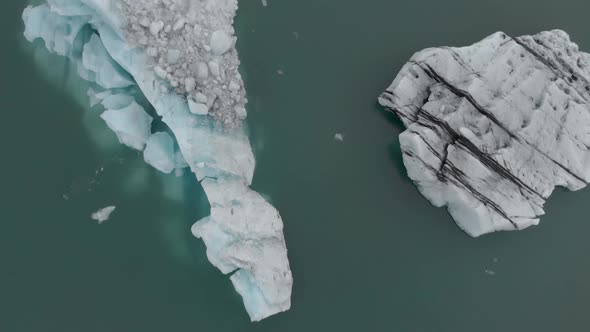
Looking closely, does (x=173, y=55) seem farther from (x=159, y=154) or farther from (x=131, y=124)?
(x=159, y=154)

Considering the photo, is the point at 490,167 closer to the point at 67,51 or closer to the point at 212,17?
→ the point at 212,17

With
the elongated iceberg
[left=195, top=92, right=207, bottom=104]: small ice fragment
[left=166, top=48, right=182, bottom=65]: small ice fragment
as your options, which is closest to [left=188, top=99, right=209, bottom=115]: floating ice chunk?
[left=195, top=92, right=207, bottom=104]: small ice fragment

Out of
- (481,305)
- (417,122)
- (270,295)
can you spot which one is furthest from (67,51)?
(481,305)

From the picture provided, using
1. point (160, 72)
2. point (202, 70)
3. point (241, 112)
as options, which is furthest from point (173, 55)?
point (241, 112)

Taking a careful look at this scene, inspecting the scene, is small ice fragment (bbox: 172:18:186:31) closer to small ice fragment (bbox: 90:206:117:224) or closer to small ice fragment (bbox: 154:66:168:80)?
small ice fragment (bbox: 154:66:168:80)

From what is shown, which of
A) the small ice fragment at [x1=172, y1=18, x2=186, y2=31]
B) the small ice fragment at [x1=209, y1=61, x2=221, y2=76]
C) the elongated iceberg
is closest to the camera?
the small ice fragment at [x1=172, y1=18, x2=186, y2=31]

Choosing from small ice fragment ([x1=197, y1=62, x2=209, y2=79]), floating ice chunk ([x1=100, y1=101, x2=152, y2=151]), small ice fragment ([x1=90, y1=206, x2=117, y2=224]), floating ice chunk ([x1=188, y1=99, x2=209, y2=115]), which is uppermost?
small ice fragment ([x1=197, y1=62, x2=209, y2=79])
